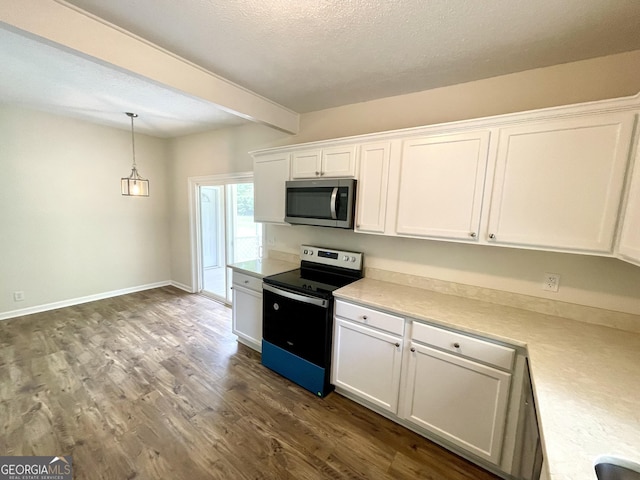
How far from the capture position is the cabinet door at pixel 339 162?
231cm

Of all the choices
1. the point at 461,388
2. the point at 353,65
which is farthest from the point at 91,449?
the point at 353,65

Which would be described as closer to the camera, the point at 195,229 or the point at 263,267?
the point at 263,267

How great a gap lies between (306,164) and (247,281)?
1.39 meters

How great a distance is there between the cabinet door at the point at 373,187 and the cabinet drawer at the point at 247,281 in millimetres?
1219

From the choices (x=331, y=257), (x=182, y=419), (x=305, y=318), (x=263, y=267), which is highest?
→ (x=331, y=257)

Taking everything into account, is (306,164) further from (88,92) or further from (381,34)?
(88,92)

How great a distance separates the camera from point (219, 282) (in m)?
5.02

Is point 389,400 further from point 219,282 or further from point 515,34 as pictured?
point 219,282

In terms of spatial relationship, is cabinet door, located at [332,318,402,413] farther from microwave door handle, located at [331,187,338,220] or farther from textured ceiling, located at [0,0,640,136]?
textured ceiling, located at [0,0,640,136]

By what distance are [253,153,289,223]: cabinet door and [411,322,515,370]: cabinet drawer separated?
174 cm

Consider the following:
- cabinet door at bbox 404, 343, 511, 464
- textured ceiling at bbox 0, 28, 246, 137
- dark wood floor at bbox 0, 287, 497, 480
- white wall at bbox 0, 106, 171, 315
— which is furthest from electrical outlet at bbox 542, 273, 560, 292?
white wall at bbox 0, 106, 171, 315

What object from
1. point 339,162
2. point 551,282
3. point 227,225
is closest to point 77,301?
point 227,225

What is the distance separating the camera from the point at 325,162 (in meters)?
2.47

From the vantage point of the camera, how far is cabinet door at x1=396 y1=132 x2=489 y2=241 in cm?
179
